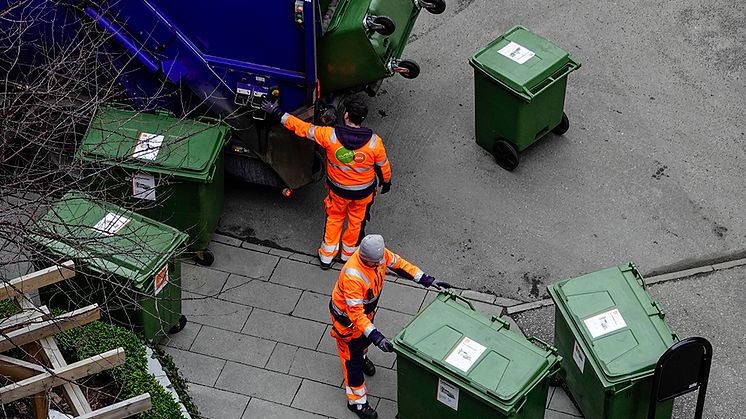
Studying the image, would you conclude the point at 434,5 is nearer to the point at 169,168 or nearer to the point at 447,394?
the point at 169,168

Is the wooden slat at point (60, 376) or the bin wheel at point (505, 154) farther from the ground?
the wooden slat at point (60, 376)

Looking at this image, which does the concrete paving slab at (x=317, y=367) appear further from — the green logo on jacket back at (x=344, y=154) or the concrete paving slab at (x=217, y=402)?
the green logo on jacket back at (x=344, y=154)

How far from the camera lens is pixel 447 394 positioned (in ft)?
23.4

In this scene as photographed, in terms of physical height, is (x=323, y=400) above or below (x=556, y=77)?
below

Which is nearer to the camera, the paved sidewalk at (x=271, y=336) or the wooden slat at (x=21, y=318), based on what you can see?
the wooden slat at (x=21, y=318)

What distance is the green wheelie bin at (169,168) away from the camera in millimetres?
8297

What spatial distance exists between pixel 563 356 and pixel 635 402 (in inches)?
25.6

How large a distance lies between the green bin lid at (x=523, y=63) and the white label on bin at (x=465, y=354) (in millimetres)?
2698

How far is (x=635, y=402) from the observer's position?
728 cm

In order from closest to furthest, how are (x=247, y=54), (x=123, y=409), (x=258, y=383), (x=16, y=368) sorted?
(x=123, y=409) → (x=16, y=368) → (x=258, y=383) → (x=247, y=54)

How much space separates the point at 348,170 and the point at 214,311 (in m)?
1.42

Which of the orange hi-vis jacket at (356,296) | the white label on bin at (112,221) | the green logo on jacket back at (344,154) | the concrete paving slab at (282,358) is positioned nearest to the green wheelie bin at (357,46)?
the green logo on jacket back at (344,154)

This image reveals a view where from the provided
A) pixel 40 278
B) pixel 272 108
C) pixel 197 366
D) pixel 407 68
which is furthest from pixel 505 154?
pixel 40 278

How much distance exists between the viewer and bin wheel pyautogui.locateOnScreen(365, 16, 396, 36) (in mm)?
8508
